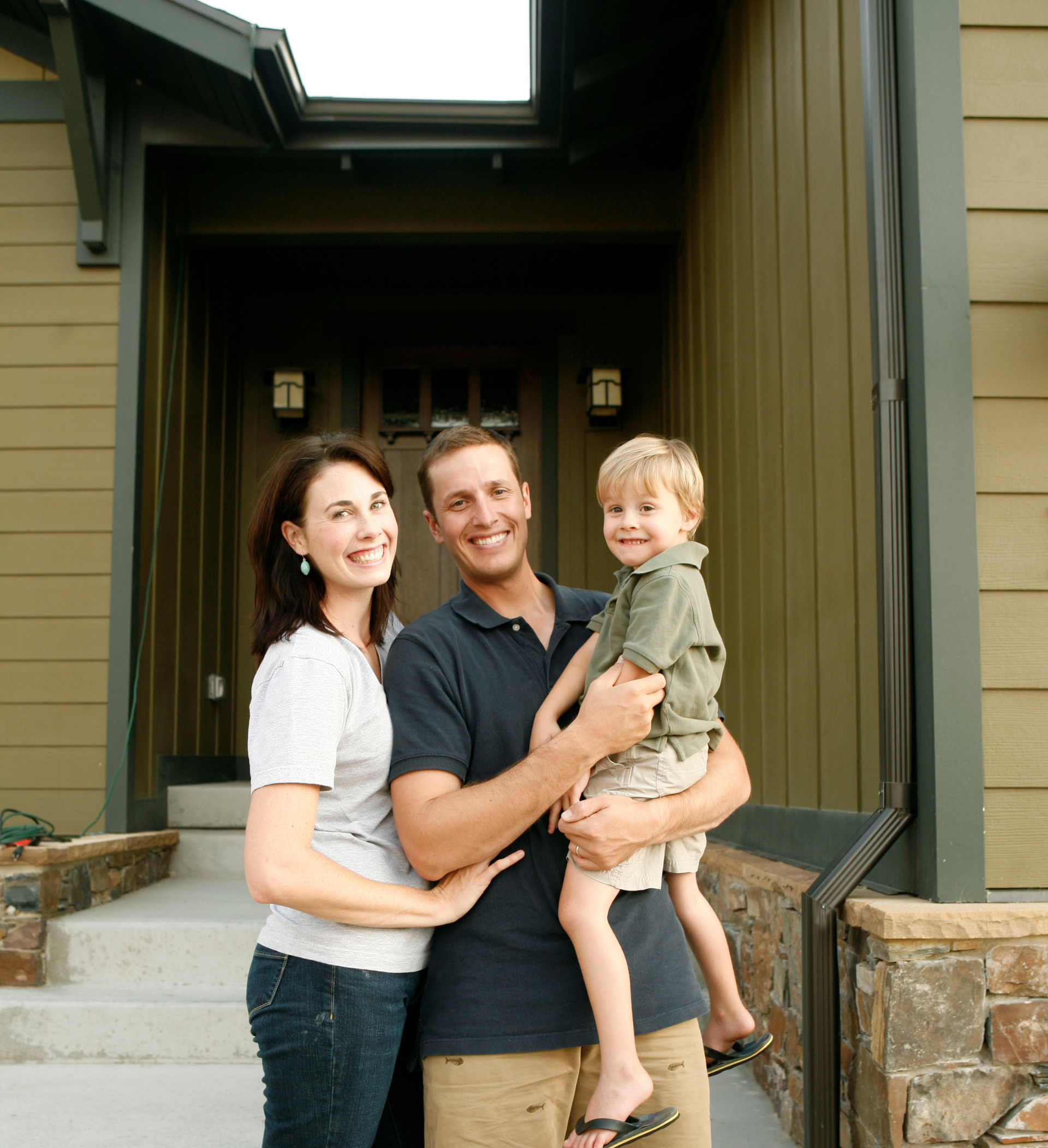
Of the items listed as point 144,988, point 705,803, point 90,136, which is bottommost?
point 144,988

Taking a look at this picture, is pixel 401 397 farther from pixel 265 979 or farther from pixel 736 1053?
pixel 265 979

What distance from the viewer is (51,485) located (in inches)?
162

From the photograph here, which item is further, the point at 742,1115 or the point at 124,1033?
the point at 124,1033

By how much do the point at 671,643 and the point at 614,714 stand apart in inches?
7.3

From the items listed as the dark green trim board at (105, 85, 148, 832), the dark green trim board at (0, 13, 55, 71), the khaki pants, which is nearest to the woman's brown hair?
the khaki pants

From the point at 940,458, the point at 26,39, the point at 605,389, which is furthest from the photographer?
the point at 605,389

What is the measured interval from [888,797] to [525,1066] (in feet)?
3.09

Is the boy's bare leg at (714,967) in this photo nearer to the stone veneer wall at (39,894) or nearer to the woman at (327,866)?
the woman at (327,866)

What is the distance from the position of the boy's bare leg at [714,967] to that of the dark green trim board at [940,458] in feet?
1.45

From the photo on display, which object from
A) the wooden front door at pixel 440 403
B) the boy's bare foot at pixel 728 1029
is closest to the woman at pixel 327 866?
the boy's bare foot at pixel 728 1029

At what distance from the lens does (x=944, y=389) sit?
80.4 inches

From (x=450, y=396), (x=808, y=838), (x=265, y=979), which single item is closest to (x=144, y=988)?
(x=808, y=838)

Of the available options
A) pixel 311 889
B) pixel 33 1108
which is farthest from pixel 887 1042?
pixel 33 1108

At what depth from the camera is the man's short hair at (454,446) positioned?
1.72m
